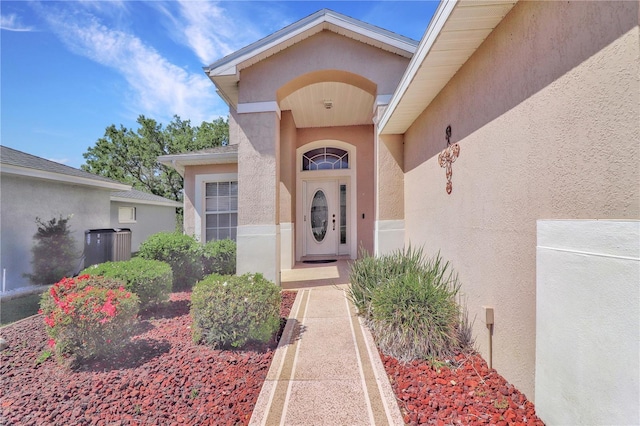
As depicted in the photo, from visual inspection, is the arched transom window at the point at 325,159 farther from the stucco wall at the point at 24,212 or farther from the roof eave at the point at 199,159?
the stucco wall at the point at 24,212

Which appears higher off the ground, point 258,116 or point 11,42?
point 11,42

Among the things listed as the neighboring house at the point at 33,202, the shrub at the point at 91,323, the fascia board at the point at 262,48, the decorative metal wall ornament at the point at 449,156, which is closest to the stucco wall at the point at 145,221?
the neighboring house at the point at 33,202

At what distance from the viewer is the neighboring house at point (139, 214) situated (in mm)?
12539

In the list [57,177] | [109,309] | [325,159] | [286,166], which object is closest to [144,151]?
[57,177]

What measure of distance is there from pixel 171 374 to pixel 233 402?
798mm

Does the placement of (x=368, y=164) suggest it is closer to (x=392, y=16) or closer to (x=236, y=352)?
(x=392, y=16)

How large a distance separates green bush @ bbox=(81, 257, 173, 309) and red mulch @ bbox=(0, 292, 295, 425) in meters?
1.07

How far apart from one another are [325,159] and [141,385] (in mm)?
7304

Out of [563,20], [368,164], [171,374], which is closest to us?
[563,20]

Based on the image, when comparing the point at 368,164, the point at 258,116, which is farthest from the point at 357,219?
the point at 258,116

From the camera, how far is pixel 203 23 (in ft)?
19.2

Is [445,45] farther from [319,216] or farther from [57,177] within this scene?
[57,177]

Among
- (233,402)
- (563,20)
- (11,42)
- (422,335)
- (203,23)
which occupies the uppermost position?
(203,23)

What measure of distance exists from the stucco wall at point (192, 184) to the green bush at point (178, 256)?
6.64 feet
